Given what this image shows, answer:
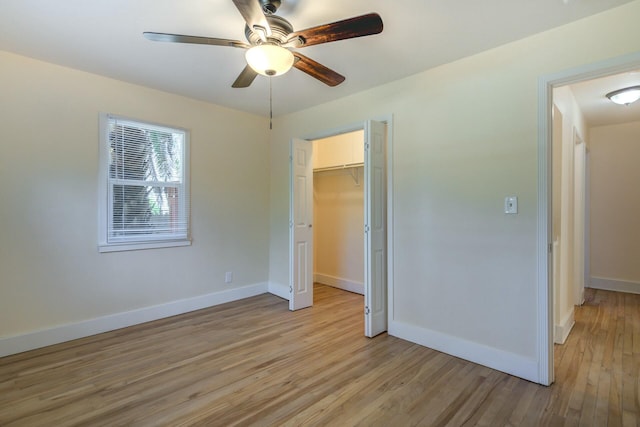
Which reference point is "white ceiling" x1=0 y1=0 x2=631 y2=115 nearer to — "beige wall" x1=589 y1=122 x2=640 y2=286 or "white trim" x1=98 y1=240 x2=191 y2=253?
"white trim" x1=98 y1=240 x2=191 y2=253

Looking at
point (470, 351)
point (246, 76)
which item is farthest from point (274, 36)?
point (470, 351)

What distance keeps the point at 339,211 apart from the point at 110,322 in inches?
126

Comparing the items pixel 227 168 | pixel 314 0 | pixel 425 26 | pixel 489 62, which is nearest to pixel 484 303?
pixel 489 62

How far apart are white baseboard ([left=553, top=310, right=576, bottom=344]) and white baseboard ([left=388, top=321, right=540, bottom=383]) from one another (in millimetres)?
765

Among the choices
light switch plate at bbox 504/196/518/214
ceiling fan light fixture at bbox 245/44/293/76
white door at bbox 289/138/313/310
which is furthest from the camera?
white door at bbox 289/138/313/310

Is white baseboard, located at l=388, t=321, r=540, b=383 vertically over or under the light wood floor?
over

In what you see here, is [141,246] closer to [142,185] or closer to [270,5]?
[142,185]

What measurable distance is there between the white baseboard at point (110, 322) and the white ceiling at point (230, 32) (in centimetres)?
240

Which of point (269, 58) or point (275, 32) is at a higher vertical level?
point (275, 32)

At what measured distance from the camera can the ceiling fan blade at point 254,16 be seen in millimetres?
1500

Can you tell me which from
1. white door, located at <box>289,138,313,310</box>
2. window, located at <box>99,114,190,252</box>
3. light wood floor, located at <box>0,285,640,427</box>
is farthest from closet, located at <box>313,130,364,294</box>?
window, located at <box>99,114,190,252</box>

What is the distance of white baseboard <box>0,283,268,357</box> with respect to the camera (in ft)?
8.78

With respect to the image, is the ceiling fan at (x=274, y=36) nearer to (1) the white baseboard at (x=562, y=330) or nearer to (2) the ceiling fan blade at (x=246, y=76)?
(2) the ceiling fan blade at (x=246, y=76)

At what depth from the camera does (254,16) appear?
1.63 m
